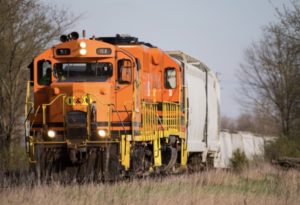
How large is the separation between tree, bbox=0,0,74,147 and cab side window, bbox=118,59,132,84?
895cm

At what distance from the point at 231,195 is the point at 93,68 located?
4.99 metres

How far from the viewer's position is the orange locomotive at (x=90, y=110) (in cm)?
1500

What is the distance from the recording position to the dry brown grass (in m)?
11.3

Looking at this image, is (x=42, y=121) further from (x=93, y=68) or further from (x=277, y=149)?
(x=277, y=149)

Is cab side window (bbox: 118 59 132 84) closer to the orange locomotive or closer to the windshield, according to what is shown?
the orange locomotive

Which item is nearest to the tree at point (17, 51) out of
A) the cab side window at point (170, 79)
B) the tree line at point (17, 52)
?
the tree line at point (17, 52)

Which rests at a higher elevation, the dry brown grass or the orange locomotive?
the orange locomotive

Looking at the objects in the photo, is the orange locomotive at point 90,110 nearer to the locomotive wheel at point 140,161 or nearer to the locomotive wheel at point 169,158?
the locomotive wheel at point 140,161

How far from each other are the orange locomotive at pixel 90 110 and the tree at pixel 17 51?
A: 852 cm

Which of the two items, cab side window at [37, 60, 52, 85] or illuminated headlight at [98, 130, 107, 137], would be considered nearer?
illuminated headlight at [98, 130, 107, 137]

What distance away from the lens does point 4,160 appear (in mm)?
23219

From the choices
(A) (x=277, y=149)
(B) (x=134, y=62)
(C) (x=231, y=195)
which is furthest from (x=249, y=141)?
(C) (x=231, y=195)

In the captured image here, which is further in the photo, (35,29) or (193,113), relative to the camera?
(35,29)

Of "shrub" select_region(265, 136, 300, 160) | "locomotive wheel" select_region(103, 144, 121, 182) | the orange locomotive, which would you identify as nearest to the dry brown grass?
"locomotive wheel" select_region(103, 144, 121, 182)
